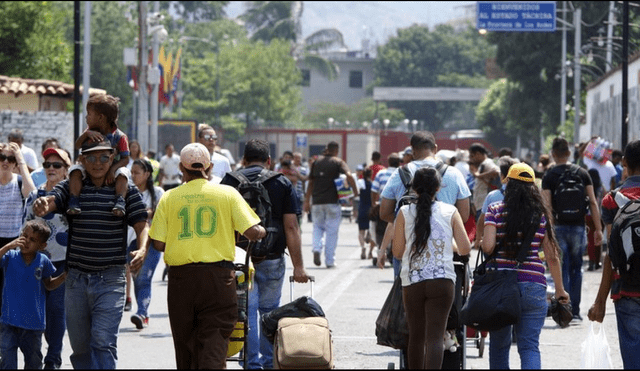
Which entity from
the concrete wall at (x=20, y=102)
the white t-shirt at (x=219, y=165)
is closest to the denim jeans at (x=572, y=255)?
the white t-shirt at (x=219, y=165)

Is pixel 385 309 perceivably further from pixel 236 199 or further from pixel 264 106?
pixel 264 106

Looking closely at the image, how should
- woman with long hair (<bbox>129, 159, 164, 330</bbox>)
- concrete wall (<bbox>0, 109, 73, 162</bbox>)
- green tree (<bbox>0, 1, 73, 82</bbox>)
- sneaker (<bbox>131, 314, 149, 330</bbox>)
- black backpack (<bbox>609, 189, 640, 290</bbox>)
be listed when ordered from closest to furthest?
black backpack (<bbox>609, 189, 640, 290</bbox>) → sneaker (<bbox>131, 314, 149, 330</bbox>) → woman with long hair (<bbox>129, 159, 164, 330</bbox>) → concrete wall (<bbox>0, 109, 73, 162</bbox>) → green tree (<bbox>0, 1, 73, 82</bbox>)

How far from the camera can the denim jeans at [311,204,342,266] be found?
66.4 feet

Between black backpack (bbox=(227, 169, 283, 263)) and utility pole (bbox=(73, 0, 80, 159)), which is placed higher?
utility pole (bbox=(73, 0, 80, 159))

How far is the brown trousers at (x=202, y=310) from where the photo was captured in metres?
7.90

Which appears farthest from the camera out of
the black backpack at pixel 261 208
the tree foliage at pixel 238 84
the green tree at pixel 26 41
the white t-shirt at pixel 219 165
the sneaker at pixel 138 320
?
the tree foliage at pixel 238 84

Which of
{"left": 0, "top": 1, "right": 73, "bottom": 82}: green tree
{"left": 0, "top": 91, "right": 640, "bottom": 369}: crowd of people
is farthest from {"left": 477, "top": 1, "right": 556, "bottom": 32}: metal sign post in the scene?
{"left": 0, "top": 91, "right": 640, "bottom": 369}: crowd of people

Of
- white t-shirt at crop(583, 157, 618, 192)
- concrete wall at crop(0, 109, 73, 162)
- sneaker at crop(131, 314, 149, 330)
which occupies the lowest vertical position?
sneaker at crop(131, 314, 149, 330)

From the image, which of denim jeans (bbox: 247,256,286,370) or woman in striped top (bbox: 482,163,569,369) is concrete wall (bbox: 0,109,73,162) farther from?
woman in striped top (bbox: 482,163,569,369)

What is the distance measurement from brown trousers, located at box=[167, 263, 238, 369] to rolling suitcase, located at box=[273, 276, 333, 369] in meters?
0.36

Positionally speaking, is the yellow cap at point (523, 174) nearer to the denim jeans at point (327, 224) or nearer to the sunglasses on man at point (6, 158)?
the sunglasses on man at point (6, 158)

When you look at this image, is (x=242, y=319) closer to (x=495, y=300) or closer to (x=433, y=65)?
(x=495, y=300)

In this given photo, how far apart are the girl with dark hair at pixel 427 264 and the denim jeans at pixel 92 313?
71.8 inches

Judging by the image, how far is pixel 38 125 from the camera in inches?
989
